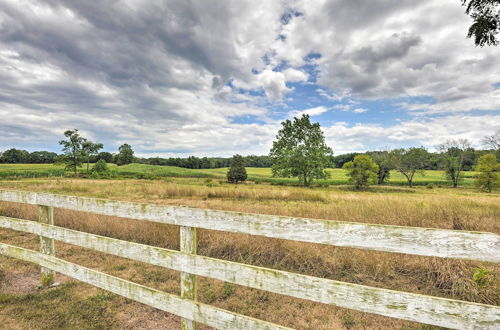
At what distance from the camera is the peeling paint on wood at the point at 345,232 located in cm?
187

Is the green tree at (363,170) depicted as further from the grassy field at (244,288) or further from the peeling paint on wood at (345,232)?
the peeling paint on wood at (345,232)

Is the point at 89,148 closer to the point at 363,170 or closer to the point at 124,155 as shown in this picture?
the point at 124,155

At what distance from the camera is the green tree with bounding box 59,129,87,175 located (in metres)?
58.5

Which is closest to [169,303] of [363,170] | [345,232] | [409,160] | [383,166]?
[345,232]

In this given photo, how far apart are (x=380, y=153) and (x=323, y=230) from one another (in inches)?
2911

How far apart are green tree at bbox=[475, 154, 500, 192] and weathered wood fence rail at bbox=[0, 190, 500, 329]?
193ft

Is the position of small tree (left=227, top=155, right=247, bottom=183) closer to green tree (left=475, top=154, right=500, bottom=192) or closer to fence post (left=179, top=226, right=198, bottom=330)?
green tree (left=475, top=154, right=500, bottom=192)

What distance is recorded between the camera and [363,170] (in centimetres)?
4912

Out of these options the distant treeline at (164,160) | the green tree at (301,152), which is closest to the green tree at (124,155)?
the distant treeline at (164,160)

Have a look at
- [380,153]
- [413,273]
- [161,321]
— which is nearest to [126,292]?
[161,321]

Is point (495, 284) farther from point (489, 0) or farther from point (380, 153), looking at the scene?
point (380, 153)

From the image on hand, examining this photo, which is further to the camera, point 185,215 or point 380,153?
point 380,153

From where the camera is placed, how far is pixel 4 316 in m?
3.39

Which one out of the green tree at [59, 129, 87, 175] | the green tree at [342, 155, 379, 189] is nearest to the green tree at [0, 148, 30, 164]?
the green tree at [59, 129, 87, 175]
